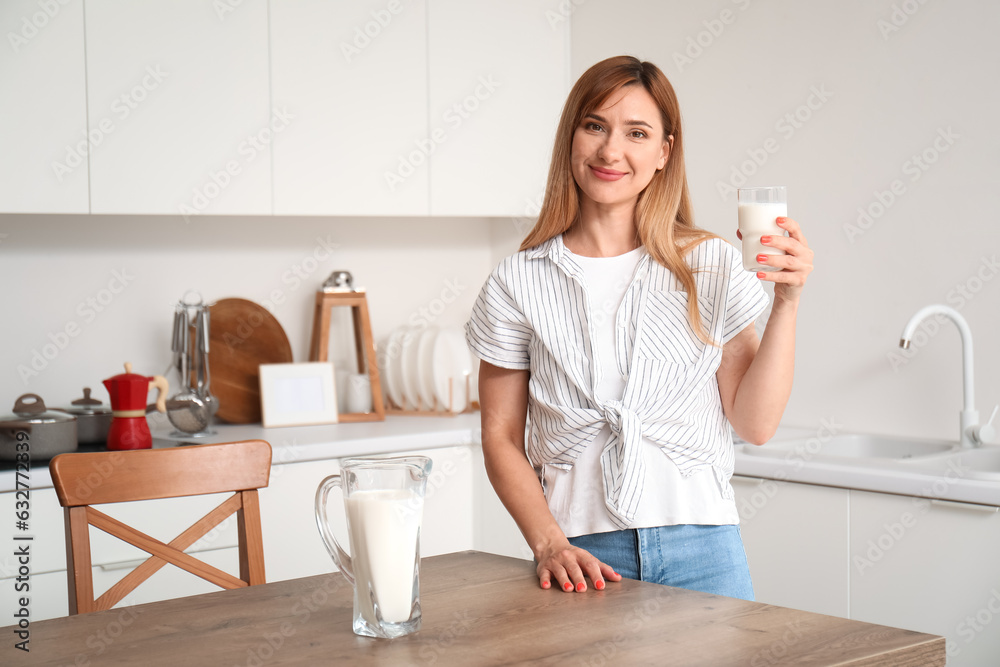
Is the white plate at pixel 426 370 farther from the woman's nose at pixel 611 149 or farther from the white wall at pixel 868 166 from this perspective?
the woman's nose at pixel 611 149

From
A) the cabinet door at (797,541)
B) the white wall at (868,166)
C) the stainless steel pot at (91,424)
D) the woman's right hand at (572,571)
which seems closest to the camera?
the woman's right hand at (572,571)

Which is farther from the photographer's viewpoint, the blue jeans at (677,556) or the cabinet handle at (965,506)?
the cabinet handle at (965,506)

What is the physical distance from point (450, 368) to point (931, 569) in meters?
1.56

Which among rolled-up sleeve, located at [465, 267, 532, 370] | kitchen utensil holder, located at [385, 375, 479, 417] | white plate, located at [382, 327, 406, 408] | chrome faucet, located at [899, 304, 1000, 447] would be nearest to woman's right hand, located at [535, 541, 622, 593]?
rolled-up sleeve, located at [465, 267, 532, 370]

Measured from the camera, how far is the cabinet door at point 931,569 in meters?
1.99

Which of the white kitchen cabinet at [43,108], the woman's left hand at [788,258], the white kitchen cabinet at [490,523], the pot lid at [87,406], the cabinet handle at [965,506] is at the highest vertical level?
the white kitchen cabinet at [43,108]

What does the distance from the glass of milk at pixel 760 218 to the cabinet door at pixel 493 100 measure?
188 centimetres

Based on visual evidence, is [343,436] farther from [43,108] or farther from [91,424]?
[43,108]

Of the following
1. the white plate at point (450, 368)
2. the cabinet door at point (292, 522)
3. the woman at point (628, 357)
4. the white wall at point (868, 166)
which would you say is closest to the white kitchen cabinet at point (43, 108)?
the cabinet door at point (292, 522)

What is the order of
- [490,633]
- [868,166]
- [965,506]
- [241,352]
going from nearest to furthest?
[490,633] < [965,506] < [868,166] < [241,352]

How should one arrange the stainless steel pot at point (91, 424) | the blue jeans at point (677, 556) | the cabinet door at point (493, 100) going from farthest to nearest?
1. the cabinet door at point (493, 100)
2. the stainless steel pot at point (91, 424)
3. the blue jeans at point (677, 556)

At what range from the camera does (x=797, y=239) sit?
4.21 ft

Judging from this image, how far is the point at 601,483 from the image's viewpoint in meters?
1.41

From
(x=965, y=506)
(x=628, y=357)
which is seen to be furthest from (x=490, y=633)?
(x=965, y=506)
